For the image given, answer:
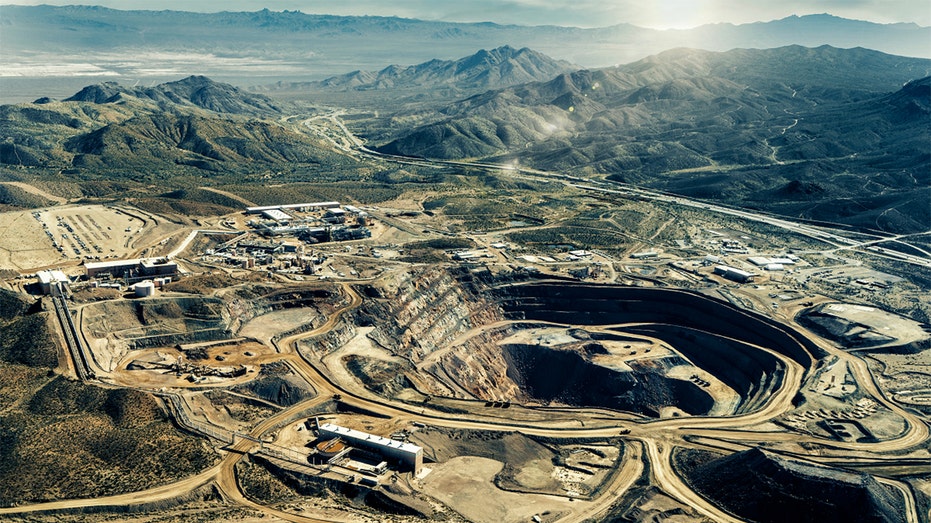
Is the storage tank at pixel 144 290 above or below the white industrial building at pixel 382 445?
above

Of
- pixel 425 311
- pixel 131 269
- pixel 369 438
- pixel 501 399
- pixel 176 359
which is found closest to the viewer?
pixel 369 438

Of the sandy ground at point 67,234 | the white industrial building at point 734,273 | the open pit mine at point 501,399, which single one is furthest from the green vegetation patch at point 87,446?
the white industrial building at point 734,273

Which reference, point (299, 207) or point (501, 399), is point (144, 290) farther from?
point (299, 207)

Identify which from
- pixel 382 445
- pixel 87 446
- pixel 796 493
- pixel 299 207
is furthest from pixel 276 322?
pixel 299 207

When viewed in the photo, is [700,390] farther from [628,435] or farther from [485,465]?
[485,465]

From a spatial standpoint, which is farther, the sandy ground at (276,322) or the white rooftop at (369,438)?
the sandy ground at (276,322)

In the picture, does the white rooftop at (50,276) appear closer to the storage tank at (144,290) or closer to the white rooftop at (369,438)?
the storage tank at (144,290)

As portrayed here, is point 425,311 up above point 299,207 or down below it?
below

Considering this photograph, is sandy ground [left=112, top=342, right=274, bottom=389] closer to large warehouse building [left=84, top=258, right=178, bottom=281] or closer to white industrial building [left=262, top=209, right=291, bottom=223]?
large warehouse building [left=84, top=258, right=178, bottom=281]

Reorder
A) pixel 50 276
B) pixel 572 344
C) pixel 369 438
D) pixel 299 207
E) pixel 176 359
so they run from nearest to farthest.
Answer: pixel 369 438, pixel 176 359, pixel 50 276, pixel 572 344, pixel 299 207

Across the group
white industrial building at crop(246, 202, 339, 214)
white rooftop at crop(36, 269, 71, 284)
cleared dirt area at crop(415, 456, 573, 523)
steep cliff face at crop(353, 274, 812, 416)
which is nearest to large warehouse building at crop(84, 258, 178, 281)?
white rooftop at crop(36, 269, 71, 284)
